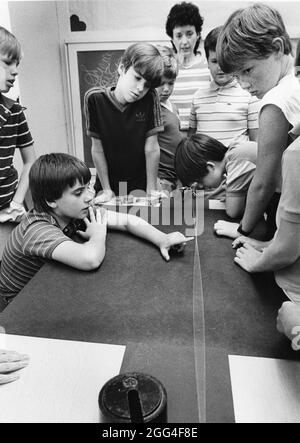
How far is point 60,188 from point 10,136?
22.5 inches

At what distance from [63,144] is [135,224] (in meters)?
1.93

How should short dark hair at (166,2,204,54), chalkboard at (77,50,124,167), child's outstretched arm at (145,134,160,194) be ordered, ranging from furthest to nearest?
chalkboard at (77,50,124,167) < short dark hair at (166,2,204,54) < child's outstretched arm at (145,134,160,194)

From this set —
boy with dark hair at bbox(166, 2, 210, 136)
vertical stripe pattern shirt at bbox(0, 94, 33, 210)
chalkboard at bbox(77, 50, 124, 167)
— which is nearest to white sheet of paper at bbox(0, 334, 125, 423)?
vertical stripe pattern shirt at bbox(0, 94, 33, 210)

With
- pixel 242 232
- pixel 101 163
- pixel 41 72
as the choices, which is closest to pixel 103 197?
pixel 101 163

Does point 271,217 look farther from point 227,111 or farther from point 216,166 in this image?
point 227,111

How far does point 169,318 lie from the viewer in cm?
76

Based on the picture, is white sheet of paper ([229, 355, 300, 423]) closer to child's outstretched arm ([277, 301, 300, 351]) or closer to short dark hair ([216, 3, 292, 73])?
child's outstretched arm ([277, 301, 300, 351])

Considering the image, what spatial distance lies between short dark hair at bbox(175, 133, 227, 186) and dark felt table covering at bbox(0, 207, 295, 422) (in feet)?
1.67

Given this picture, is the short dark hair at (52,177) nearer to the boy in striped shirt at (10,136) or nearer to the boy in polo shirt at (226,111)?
the boy in striped shirt at (10,136)

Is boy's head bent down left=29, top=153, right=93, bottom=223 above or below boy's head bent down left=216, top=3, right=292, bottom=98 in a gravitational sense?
below

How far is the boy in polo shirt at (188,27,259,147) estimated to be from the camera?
1.64m

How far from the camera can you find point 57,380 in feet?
1.96

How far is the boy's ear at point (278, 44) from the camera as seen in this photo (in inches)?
36.1
